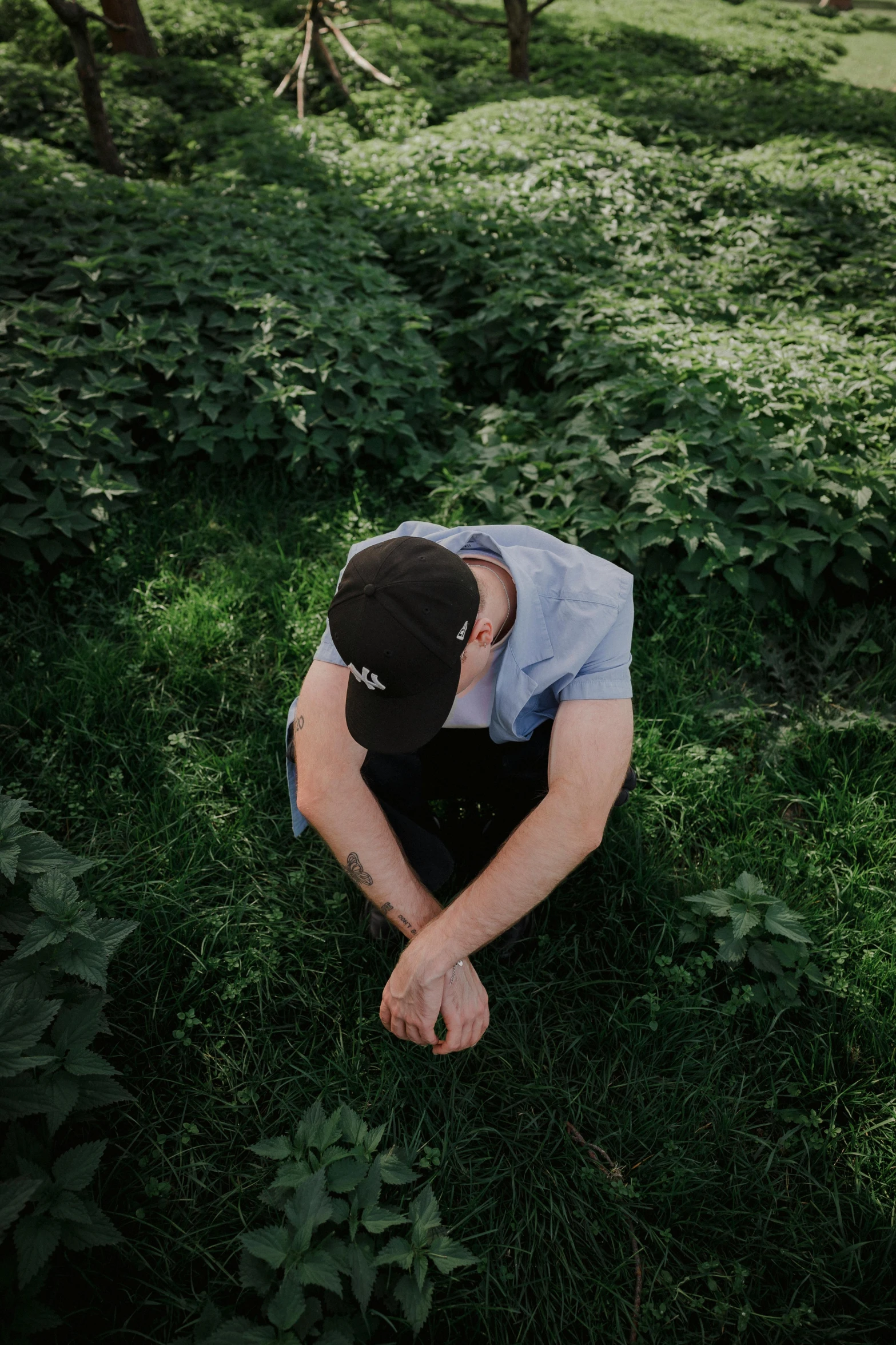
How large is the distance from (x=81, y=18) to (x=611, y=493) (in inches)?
181

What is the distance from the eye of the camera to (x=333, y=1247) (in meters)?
1.51

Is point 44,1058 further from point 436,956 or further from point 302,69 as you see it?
point 302,69

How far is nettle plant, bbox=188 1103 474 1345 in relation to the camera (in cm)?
142

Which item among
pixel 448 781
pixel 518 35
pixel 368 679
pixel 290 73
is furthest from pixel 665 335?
pixel 518 35

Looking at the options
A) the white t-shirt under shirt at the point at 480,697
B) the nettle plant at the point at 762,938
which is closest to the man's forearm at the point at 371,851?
the white t-shirt under shirt at the point at 480,697

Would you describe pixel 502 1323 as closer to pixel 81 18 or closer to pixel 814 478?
pixel 814 478

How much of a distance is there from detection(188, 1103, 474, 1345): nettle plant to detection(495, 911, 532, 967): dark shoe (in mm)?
601

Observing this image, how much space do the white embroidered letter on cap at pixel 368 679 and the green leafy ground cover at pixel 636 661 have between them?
98 centimetres

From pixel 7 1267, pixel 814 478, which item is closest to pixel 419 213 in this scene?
pixel 814 478

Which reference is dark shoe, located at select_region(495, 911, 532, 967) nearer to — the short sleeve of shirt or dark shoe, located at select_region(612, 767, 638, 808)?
dark shoe, located at select_region(612, 767, 638, 808)

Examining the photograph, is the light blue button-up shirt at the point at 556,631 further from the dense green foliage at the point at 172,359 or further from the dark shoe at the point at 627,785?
the dense green foliage at the point at 172,359

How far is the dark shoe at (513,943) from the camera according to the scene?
215 centimetres

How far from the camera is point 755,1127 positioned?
187 cm

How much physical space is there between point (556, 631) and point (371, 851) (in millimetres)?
706
